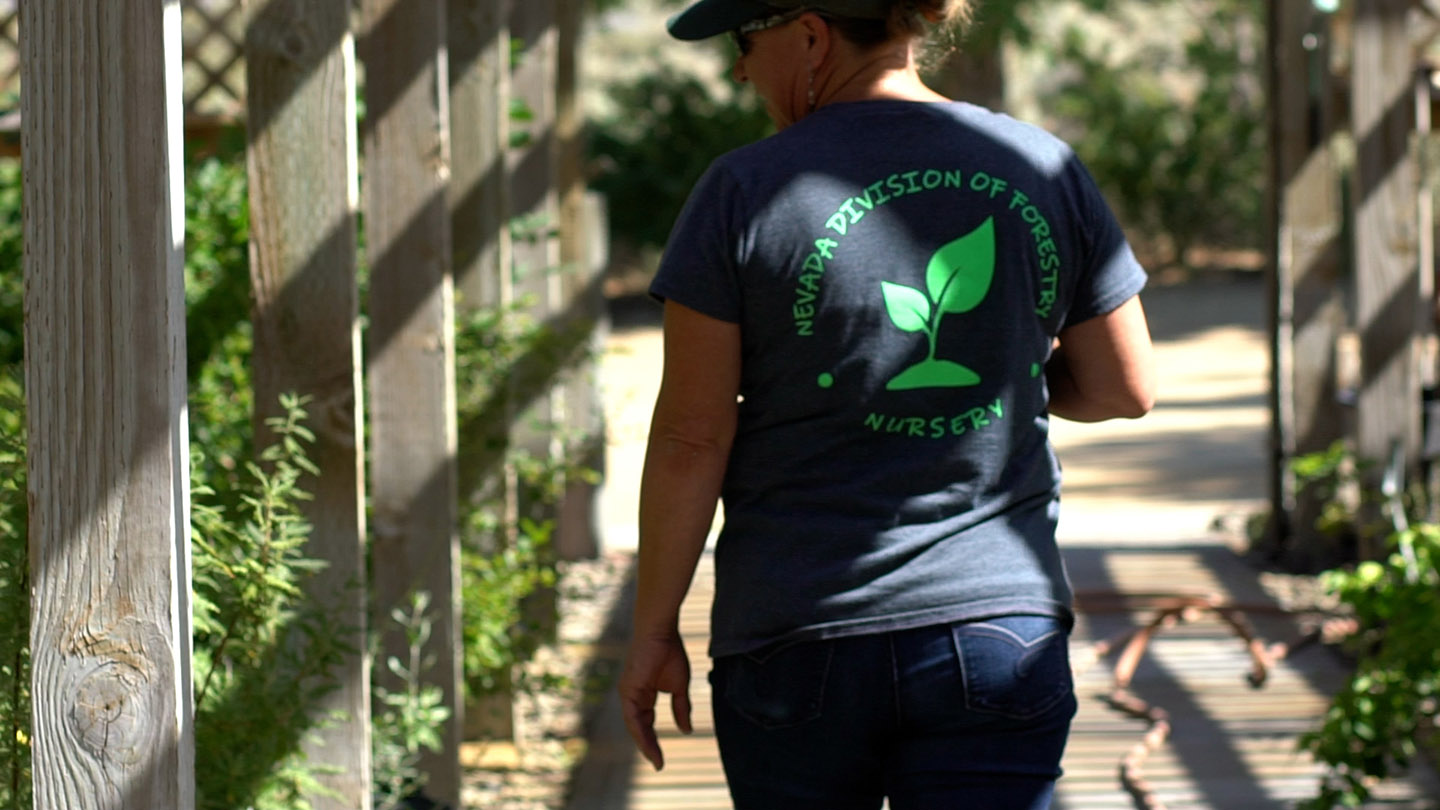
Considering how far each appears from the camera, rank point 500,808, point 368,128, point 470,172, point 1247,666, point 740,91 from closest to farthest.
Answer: point 368,128, point 500,808, point 470,172, point 1247,666, point 740,91

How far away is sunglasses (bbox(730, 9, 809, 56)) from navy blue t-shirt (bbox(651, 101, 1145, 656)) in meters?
0.13

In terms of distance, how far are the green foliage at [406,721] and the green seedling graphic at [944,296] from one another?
1.68m

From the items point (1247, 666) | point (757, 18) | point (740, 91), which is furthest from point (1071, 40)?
point (757, 18)

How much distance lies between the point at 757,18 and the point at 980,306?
42 centimetres

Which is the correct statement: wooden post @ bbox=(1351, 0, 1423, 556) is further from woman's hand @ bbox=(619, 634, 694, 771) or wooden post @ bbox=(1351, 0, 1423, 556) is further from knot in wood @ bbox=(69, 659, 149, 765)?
knot in wood @ bbox=(69, 659, 149, 765)

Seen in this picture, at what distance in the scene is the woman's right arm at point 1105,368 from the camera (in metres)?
2.04

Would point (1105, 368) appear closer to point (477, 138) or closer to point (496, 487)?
point (496, 487)

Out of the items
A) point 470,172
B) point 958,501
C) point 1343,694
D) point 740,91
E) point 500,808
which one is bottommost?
point 500,808

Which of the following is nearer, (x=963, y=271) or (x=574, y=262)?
(x=963, y=271)

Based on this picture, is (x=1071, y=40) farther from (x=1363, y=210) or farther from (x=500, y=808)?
(x=500, y=808)

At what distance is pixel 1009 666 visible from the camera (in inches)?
73.4

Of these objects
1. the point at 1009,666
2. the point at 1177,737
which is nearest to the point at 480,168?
the point at 1177,737

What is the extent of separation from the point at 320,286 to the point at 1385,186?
150 inches

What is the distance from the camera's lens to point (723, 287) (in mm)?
1848
